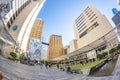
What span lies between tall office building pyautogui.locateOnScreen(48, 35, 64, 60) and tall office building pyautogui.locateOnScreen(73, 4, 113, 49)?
0.16 meters

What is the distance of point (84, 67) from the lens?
87 centimetres

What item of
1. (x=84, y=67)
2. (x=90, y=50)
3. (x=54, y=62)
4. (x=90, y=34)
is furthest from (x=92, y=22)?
(x=54, y=62)

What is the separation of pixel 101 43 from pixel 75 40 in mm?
253

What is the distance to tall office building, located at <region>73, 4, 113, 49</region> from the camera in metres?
0.88

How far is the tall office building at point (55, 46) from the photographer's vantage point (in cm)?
115

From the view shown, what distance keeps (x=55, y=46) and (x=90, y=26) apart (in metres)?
0.34

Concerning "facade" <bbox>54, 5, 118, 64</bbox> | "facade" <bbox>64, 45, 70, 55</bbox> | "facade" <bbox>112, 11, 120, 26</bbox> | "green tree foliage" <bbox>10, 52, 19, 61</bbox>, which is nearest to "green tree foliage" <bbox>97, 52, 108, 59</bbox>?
"facade" <bbox>54, 5, 118, 64</bbox>

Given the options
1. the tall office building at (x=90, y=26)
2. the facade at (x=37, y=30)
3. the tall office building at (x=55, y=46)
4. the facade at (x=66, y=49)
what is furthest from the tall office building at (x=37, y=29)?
the tall office building at (x=90, y=26)

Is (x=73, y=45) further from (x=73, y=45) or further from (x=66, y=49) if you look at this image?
(x=66, y=49)

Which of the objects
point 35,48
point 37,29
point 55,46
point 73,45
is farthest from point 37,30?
point 73,45

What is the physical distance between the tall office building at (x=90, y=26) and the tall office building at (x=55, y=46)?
160mm

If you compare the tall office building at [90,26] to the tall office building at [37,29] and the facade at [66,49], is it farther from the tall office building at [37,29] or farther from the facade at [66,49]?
the tall office building at [37,29]

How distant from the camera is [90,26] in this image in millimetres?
968

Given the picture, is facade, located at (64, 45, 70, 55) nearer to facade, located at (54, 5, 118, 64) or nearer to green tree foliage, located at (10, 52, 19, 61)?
facade, located at (54, 5, 118, 64)
